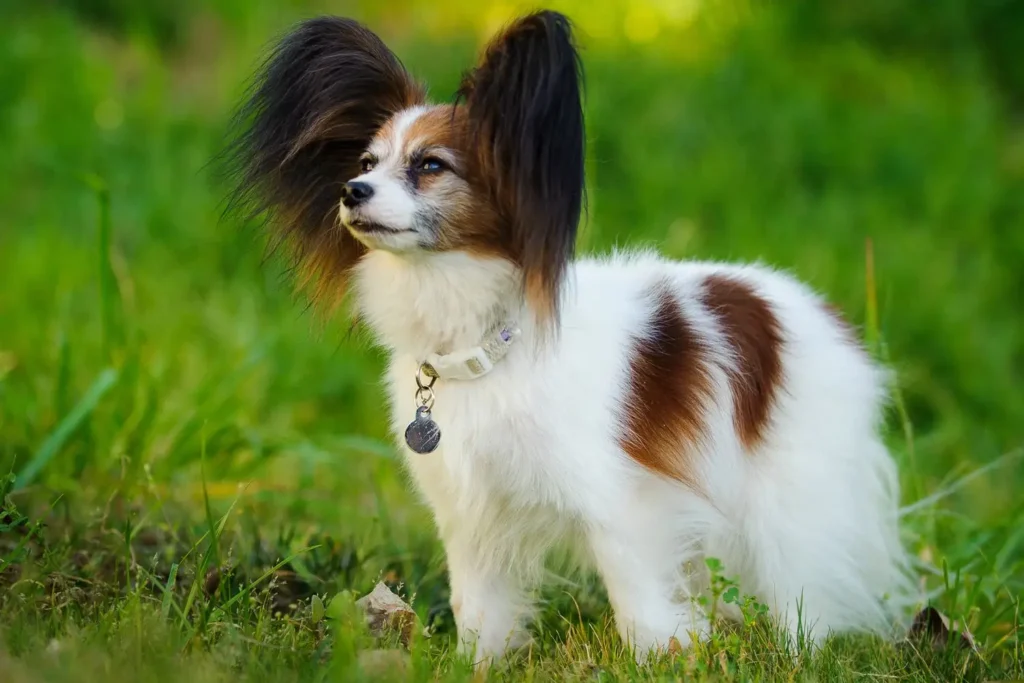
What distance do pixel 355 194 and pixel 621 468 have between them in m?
1.02

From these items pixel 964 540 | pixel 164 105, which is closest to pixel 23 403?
pixel 964 540

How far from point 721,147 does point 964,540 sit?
168 inches

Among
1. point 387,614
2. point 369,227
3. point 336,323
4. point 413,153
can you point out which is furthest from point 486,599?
point 336,323

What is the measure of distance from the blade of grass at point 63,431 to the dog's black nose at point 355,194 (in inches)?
59.6

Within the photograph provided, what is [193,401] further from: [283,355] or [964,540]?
[964,540]

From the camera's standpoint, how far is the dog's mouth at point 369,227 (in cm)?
280

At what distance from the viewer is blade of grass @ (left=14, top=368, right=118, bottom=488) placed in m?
3.54

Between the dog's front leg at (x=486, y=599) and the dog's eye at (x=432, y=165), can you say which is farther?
the dog's front leg at (x=486, y=599)

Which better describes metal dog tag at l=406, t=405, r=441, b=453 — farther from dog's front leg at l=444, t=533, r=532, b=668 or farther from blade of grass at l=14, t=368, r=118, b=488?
blade of grass at l=14, t=368, r=118, b=488

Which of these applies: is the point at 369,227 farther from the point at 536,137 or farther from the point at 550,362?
the point at 550,362

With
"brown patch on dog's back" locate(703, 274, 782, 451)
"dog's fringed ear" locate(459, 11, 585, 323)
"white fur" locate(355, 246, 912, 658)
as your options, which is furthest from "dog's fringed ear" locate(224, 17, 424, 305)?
"brown patch on dog's back" locate(703, 274, 782, 451)

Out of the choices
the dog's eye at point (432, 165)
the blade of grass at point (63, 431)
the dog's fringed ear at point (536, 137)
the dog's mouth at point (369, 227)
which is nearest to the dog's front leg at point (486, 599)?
the dog's fringed ear at point (536, 137)

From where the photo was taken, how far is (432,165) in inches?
117

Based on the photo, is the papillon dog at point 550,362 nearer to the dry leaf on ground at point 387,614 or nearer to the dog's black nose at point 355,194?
the dog's black nose at point 355,194
